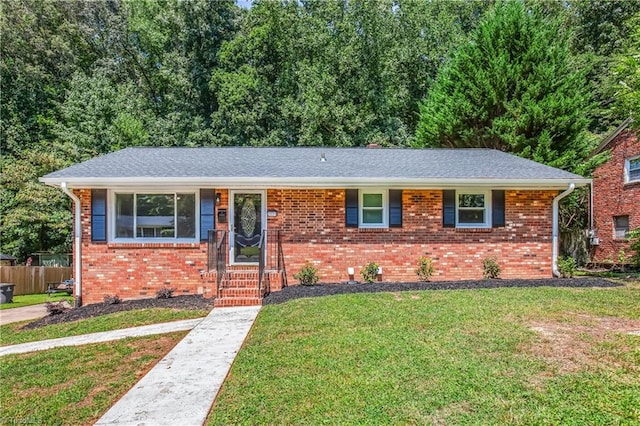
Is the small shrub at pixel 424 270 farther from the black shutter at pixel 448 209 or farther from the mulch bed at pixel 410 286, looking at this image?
the black shutter at pixel 448 209

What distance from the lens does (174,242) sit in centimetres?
991

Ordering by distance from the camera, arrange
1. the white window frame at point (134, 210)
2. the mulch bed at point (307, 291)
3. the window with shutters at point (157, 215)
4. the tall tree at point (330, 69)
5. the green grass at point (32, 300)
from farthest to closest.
Answer: 1. the tall tree at point (330, 69)
2. the green grass at point (32, 300)
3. the window with shutters at point (157, 215)
4. the white window frame at point (134, 210)
5. the mulch bed at point (307, 291)

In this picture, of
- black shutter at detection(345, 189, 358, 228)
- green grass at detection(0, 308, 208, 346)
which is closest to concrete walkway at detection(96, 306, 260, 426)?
green grass at detection(0, 308, 208, 346)

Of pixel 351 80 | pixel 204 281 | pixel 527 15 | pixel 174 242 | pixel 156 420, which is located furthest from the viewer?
pixel 351 80

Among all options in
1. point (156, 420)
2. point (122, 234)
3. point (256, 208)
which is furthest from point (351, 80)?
point (156, 420)

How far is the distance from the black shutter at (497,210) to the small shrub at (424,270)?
Result: 6.63 ft

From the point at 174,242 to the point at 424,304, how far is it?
626 cm

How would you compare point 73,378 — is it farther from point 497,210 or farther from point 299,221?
point 497,210

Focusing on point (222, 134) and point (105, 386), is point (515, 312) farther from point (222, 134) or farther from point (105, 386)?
point (222, 134)

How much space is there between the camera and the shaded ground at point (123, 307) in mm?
8422

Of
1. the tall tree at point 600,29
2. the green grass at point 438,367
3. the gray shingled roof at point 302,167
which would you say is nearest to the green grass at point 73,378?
the green grass at point 438,367

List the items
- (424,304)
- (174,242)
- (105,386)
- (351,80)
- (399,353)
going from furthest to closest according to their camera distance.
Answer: (351,80), (174,242), (424,304), (399,353), (105,386)

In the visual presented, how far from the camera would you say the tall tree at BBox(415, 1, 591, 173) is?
15047 mm

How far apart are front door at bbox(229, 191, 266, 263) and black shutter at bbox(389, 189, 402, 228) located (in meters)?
3.37
